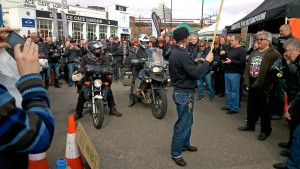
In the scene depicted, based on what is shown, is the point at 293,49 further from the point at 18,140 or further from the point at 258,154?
the point at 18,140

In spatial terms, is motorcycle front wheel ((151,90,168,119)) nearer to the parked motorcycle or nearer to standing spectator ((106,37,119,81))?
the parked motorcycle

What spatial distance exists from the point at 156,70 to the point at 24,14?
37459 mm

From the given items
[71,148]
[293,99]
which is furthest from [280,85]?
[71,148]

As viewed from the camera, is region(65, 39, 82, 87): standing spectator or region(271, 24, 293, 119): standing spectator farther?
region(65, 39, 82, 87): standing spectator

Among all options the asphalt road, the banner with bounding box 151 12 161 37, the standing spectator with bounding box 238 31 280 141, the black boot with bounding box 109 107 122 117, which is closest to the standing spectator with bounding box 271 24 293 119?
the asphalt road

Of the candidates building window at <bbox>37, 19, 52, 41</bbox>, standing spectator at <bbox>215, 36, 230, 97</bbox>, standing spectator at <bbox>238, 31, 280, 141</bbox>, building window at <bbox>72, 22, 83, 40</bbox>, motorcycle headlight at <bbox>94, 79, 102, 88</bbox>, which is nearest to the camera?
standing spectator at <bbox>238, 31, 280, 141</bbox>

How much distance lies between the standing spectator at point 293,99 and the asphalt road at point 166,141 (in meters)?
0.52

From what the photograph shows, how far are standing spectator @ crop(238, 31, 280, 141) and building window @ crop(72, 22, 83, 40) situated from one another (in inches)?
1753

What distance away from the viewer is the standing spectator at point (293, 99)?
3.22m

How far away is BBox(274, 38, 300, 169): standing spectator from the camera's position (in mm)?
3217

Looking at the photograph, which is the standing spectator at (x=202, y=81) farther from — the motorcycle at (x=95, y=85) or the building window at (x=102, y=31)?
the building window at (x=102, y=31)

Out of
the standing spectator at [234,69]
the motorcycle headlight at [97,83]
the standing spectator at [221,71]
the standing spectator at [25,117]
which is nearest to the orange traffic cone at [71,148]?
the standing spectator at [25,117]

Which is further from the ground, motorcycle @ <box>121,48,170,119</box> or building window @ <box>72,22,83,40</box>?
building window @ <box>72,22,83,40</box>

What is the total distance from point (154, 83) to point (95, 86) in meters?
1.49
